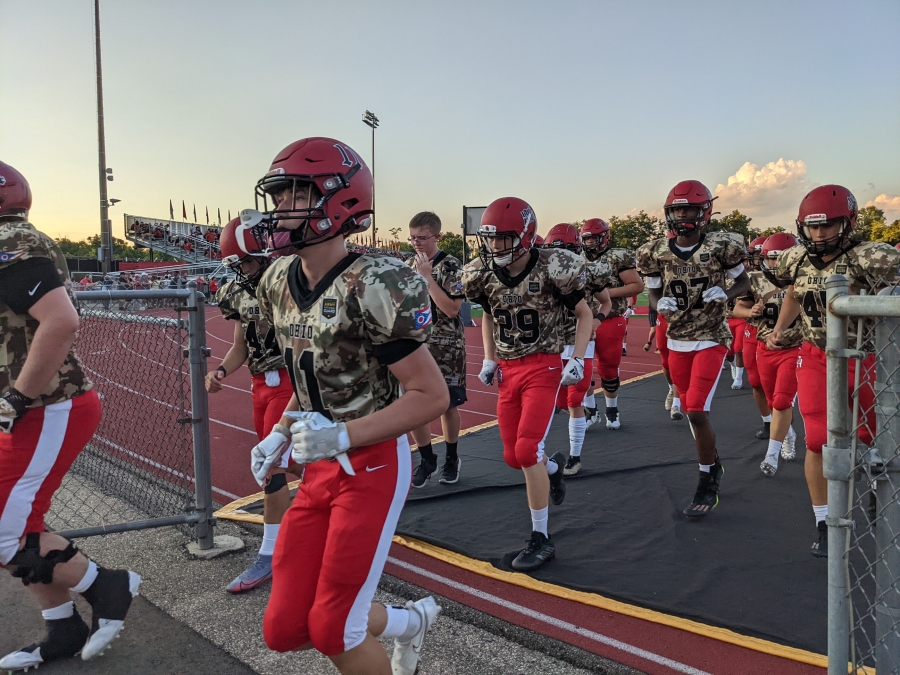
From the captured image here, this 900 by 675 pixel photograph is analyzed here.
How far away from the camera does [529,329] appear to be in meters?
4.28

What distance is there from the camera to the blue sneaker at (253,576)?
12.6 feet

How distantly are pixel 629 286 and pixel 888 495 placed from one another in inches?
210

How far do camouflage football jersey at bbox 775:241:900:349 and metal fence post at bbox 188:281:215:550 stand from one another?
12.8 feet

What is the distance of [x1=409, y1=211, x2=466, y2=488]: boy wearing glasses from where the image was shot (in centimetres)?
561

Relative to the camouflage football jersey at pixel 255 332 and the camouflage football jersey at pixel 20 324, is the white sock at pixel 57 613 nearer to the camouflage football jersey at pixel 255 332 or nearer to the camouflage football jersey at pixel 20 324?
the camouflage football jersey at pixel 20 324

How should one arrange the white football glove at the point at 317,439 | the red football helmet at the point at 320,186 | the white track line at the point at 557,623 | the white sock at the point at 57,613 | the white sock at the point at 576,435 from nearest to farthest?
the white football glove at the point at 317,439 → the red football helmet at the point at 320,186 → the white track line at the point at 557,623 → the white sock at the point at 57,613 → the white sock at the point at 576,435

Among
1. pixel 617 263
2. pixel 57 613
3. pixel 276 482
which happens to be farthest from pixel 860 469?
pixel 617 263

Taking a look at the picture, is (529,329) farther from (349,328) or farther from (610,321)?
(610,321)

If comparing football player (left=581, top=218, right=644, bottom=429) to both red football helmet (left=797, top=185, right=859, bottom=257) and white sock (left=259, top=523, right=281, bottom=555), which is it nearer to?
red football helmet (left=797, top=185, right=859, bottom=257)

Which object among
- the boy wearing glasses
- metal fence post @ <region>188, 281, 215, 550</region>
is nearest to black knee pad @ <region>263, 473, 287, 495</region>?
metal fence post @ <region>188, 281, 215, 550</region>

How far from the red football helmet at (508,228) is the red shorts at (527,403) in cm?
68

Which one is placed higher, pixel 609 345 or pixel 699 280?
pixel 699 280

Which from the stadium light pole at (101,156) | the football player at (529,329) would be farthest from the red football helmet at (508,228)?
the stadium light pole at (101,156)

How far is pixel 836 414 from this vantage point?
2.33m
